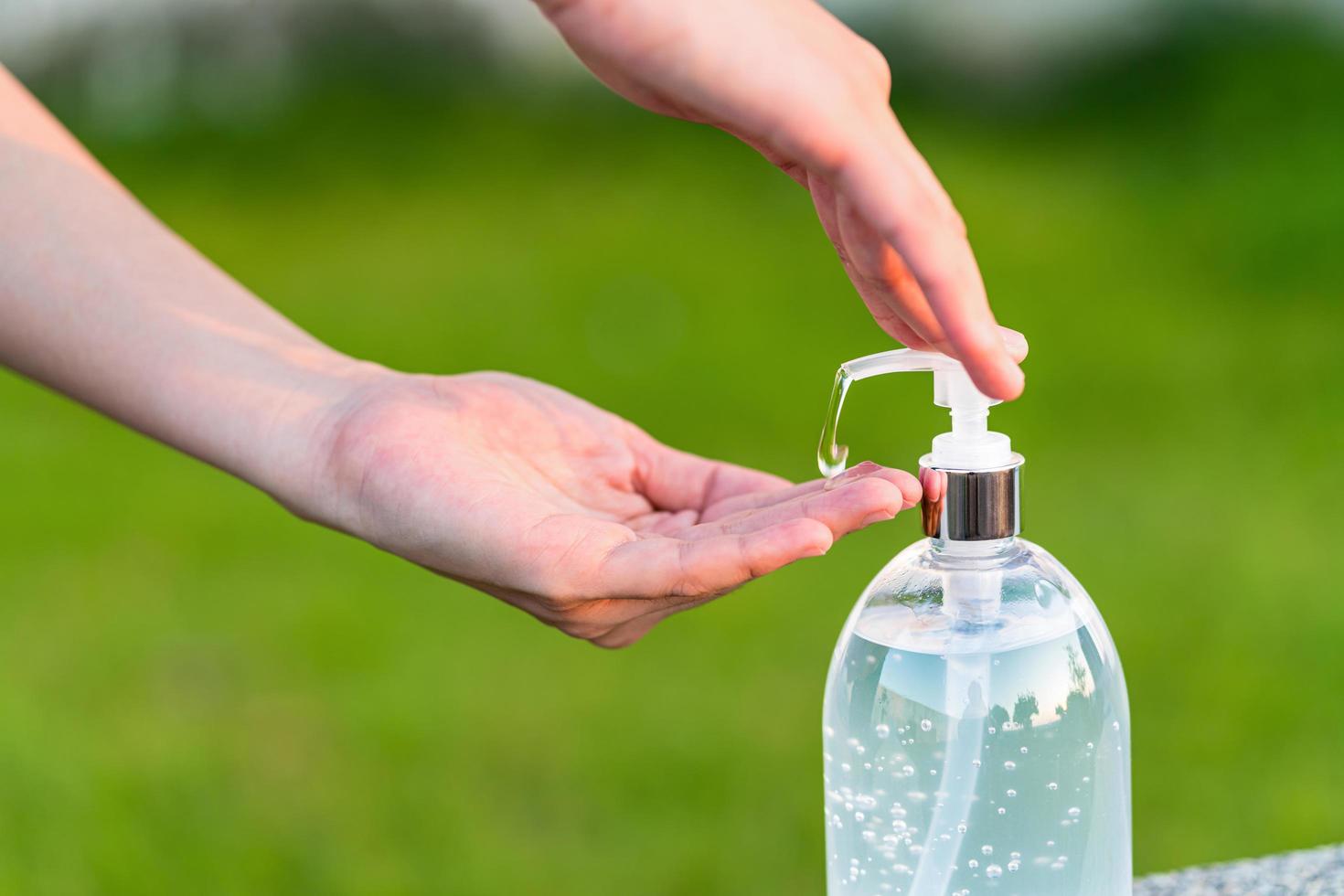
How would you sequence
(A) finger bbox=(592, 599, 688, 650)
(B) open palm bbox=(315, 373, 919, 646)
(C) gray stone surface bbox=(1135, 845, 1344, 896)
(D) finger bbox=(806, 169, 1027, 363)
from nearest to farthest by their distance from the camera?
(D) finger bbox=(806, 169, 1027, 363), (B) open palm bbox=(315, 373, 919, 646), (C) gray stone surface bbox=(1135, 845, 1344, 896), (A) finger bbox=(592, 599, 688, 650)

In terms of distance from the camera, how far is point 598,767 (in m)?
3.63

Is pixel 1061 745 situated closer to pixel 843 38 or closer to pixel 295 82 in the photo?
pixel 843 38

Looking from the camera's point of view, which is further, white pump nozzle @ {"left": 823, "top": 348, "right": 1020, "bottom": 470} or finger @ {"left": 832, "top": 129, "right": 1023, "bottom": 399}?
white pump nozzle @ {"left": 823, "top": 348, "right": 1020, "bottom": 470}

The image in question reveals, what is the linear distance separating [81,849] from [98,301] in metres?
1.93

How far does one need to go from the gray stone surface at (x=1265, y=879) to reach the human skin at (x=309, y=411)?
1.97 ft

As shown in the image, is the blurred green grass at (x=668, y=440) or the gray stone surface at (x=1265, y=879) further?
the blurred green grass at (x=668, y=440)

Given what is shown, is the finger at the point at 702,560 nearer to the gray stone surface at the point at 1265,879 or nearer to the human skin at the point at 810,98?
the human skin at the point at 810,98

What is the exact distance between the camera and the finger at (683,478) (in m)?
1.84

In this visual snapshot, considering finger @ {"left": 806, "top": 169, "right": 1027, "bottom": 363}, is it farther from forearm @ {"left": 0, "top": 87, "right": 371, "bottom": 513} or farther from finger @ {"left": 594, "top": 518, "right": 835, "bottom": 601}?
forearm @ {"left": 0, "top": 87, "right": 371, "bottom": 513}

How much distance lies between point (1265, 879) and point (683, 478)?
2.65 feet

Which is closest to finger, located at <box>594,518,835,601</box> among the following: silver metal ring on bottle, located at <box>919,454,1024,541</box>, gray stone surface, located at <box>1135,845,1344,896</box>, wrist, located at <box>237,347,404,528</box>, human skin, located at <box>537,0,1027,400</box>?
silver metal ring on bottle, located at <box>919,454,1024,541</box>

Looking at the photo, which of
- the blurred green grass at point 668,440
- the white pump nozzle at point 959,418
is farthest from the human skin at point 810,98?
the blurred green grass at point 668,440

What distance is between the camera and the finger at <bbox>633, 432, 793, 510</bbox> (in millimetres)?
1836

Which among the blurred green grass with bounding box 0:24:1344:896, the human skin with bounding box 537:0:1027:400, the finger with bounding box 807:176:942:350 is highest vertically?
the human skin with bounding box 537:0:1027:400
